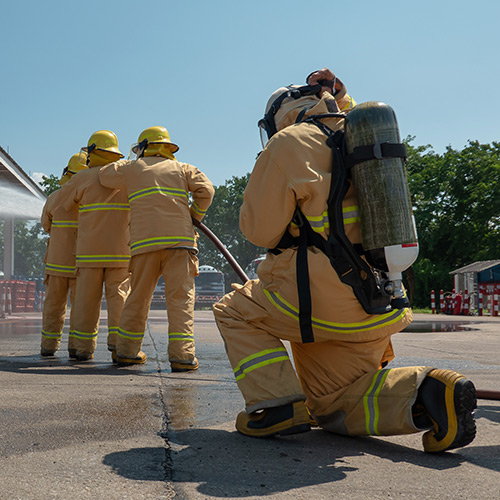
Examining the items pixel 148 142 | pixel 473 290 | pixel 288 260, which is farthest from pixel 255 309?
pixel 473 290

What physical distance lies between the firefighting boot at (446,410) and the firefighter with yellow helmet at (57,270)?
482cm

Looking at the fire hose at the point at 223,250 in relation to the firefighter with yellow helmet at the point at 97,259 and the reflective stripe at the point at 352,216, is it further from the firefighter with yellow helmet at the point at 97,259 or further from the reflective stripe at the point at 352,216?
the reflective stripe at the point at 352,216

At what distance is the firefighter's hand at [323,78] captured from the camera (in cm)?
326

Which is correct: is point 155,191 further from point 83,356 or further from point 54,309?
point 54,309

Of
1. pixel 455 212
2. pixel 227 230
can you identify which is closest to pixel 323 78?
pixel 455 212

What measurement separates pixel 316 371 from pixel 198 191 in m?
3.10

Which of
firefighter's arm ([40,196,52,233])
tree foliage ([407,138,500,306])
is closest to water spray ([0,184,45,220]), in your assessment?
firefighter's arm ([40,196,52,233])

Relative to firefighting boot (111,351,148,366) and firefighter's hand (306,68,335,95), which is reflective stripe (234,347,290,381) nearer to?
firefighter's hand (306,68,335,95)

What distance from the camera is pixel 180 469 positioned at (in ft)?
7.36

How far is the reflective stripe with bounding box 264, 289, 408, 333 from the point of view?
278 cm

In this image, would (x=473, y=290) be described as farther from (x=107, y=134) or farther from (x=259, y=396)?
(x=259, y=396)

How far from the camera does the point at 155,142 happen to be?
573 centimetres

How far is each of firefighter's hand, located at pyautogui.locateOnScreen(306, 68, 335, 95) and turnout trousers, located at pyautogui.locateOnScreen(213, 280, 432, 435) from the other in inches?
40.7

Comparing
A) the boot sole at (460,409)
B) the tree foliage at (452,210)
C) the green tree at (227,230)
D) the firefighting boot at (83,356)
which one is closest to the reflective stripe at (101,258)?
the firefighting boot at (83,356)
